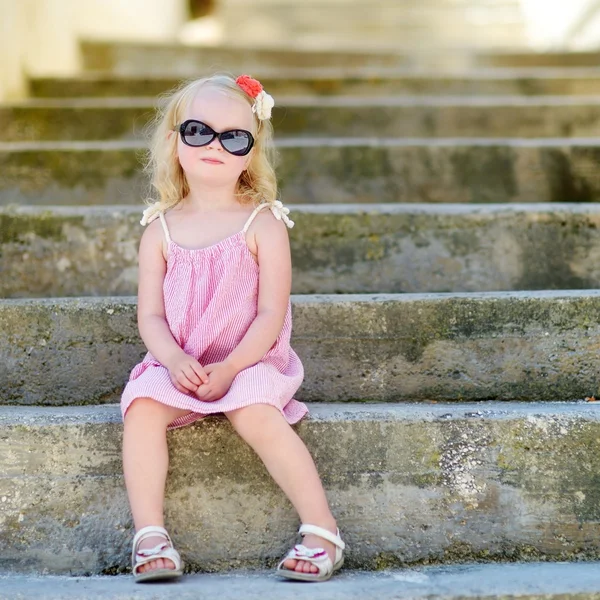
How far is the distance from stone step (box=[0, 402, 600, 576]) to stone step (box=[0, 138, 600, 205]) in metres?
1.34

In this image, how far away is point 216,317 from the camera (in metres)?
1.72

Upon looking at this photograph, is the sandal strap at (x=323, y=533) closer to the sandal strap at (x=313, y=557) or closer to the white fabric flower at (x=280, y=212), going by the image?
the sandal strap at (x=313, y=557)

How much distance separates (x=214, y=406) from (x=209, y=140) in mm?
581

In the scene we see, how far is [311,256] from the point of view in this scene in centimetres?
233

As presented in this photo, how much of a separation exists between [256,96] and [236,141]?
0.52ft

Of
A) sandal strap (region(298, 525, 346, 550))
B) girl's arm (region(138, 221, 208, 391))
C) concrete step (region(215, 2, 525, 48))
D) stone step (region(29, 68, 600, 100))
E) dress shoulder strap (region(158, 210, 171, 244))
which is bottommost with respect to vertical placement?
sandal strap (region(298, 525, 346, 550))

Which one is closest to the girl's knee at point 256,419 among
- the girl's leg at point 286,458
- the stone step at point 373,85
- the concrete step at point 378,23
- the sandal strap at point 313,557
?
the girl's leg at point 286,458

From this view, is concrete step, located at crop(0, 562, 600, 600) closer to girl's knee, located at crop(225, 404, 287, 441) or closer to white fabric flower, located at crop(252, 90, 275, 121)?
girl's knee, located at crop(225, 404, 287, 441)

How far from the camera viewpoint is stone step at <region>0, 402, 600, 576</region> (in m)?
1.55

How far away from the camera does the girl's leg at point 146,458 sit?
150 cm

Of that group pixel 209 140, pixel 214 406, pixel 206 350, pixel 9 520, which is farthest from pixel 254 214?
pixel 9 520

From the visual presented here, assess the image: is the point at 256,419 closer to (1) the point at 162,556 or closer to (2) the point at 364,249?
(1) the point at 162,556

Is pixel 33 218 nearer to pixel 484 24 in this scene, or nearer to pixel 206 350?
pixel 206 350

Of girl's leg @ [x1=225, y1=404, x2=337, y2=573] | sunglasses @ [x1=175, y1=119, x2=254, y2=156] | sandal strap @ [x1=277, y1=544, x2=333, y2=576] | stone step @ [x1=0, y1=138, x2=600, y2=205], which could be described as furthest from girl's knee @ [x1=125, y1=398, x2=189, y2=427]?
stone step @ [x1=0, y1=138, x2=600, y2=205]
